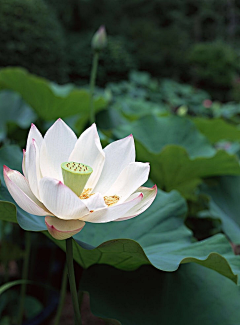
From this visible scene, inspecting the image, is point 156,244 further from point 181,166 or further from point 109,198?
point 181,166

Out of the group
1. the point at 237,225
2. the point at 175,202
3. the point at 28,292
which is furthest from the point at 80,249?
the point at 28,292

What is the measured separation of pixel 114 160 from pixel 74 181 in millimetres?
85

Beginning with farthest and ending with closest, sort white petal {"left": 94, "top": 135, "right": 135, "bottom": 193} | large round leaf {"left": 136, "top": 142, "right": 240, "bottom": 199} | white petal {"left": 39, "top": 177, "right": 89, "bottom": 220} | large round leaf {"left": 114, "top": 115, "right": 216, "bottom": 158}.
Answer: large round leaf {"left": 114, "top": 115, "right": 216, "bottom": 158}
large round leaf {"left": 136, "top": 142, "right": 240, "bottom": 199}
white petal {"left": 94, "top": 135, "right": 135, "bottom": 193}
white petal {"left": 39, "top": 177, "right": 89, "bottom": 220}

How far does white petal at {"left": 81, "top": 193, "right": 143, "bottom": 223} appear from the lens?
16.7 inches

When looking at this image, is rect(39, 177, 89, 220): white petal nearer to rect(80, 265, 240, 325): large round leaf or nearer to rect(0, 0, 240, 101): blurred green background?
rect(80, 265, 240, 325): large round leaf

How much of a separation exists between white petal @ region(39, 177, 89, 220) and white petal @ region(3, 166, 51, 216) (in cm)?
1

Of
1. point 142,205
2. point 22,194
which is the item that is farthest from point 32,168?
point 142,205

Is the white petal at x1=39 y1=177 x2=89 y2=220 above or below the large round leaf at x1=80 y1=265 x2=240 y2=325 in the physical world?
above

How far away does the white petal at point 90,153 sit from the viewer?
1.70 feet

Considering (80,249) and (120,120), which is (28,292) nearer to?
A: (120,120)

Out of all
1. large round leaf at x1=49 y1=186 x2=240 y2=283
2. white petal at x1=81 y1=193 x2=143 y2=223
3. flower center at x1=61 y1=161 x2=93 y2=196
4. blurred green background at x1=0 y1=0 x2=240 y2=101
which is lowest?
blurred green background at x1=0 y1=0 x2=240 y2=101

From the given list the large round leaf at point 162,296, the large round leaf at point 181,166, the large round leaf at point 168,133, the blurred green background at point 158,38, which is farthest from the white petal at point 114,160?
the blurred green background at point 158,38

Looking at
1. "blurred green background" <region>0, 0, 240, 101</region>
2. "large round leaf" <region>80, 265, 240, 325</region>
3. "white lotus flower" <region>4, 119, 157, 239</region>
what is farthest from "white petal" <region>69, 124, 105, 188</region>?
"blurred green background" <region>0, 0, 240, 101</region>

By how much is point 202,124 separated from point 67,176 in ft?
3.09
